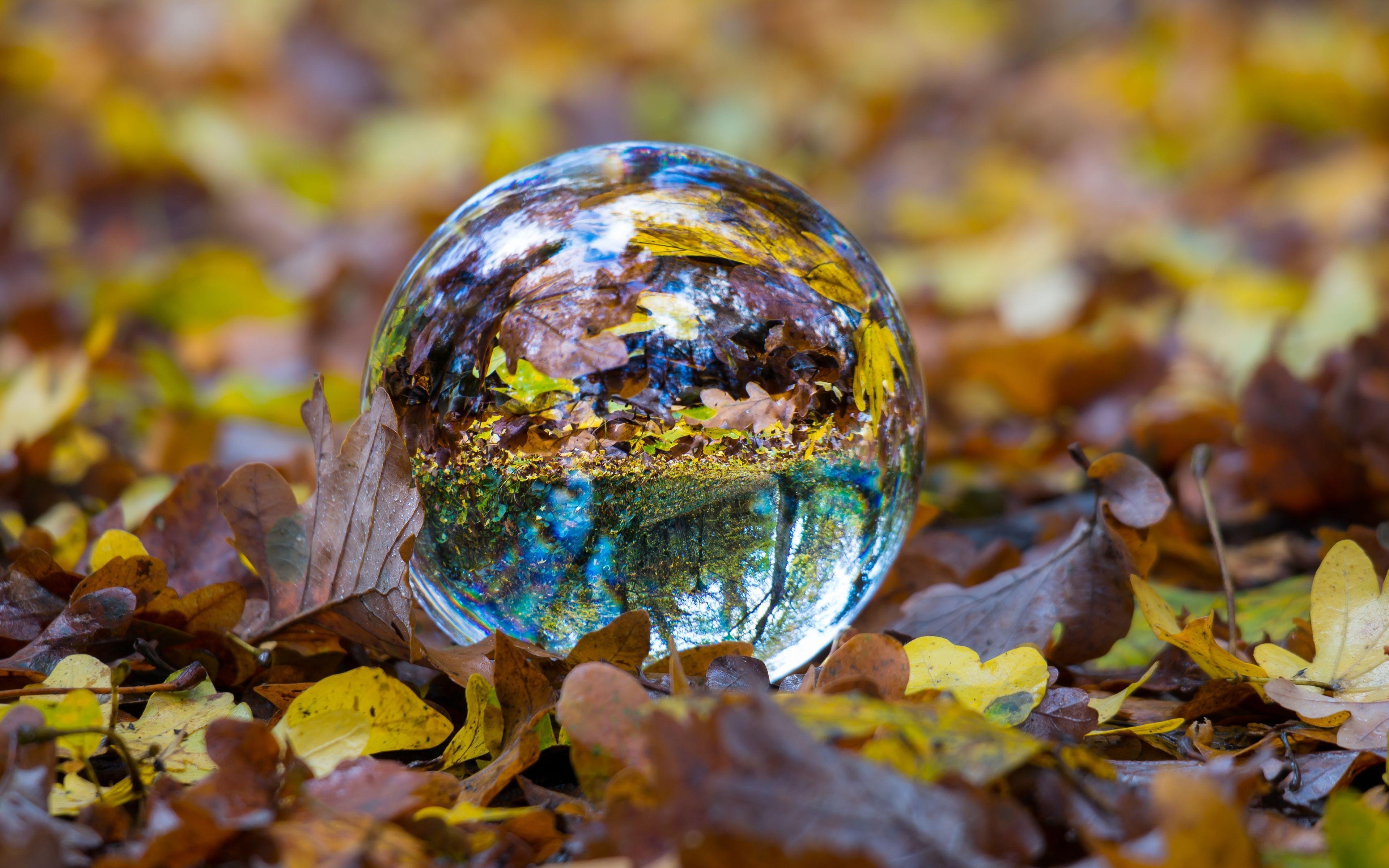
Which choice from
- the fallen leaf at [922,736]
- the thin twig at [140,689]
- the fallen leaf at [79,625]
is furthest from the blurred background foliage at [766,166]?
the fallen leaf at [922,736]

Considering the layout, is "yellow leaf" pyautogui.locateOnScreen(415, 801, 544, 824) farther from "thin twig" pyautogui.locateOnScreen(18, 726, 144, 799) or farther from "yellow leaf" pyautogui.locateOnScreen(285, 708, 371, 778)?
"thin twig" pyautogui.locateOnScreen(18, 726, 144, 799)

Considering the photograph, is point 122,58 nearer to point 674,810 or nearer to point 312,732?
point 312,732

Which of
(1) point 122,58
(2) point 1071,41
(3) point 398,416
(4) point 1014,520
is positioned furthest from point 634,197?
(2) point 1071,41

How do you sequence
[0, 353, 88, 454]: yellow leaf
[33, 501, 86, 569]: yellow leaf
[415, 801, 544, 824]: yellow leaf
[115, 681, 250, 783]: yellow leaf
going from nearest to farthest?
1. [415, 801, 544, 824]: yellow leaf
2. [115, 681, 250, 783]: yellow leaf
3. [33, 501, 86, 569]: yellow leaf
4. [0, 353, 88, 454]: yellow leaf

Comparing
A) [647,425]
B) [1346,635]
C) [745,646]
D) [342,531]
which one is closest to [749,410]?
[647,425]

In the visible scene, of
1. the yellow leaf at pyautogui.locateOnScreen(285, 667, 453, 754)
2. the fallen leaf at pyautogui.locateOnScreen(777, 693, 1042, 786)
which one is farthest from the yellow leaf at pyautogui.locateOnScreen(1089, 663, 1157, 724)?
the yellow leaf at pyautogui.locateOnScreen(285, 667, 453, 754)

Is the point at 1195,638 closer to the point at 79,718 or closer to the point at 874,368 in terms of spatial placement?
the point at 874,368
